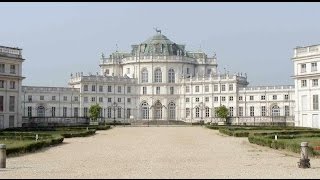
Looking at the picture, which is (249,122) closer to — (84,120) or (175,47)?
(84,120)

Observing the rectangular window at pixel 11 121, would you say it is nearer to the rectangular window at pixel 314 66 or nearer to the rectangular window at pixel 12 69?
the rectangular window at pixel 12 69

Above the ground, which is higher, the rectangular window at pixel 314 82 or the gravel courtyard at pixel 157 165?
the rectangular window at pixel 314 82

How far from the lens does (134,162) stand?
23.1m

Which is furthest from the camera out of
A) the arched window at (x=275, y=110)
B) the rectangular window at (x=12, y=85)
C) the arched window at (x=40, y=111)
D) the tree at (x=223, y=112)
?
the arched window at (x=40, y=111)

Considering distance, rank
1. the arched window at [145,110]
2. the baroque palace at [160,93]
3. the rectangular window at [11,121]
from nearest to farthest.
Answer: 1. the rectangular window at [11,121]
2. the baroque palace at [160,93]
3. the arched window at [145,110]

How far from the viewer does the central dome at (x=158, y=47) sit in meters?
121

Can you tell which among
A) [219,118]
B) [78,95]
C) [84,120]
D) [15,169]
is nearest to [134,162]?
[15,169]

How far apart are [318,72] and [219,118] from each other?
1459 inches

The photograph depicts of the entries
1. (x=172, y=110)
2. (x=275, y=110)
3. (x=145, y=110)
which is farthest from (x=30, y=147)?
(x=172, y=110)

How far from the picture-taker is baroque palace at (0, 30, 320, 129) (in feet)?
338

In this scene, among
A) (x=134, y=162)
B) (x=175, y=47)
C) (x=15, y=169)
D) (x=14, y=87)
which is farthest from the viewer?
(x=175, y=47)

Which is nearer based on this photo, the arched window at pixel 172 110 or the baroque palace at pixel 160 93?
the baroque palace at pixel 160 93

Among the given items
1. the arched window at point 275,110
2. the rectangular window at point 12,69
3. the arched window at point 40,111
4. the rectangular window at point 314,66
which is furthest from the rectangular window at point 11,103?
the arched window at point 275,110

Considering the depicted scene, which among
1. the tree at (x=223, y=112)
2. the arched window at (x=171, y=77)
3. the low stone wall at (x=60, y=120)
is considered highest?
the arched window at (x=171, y=77)
